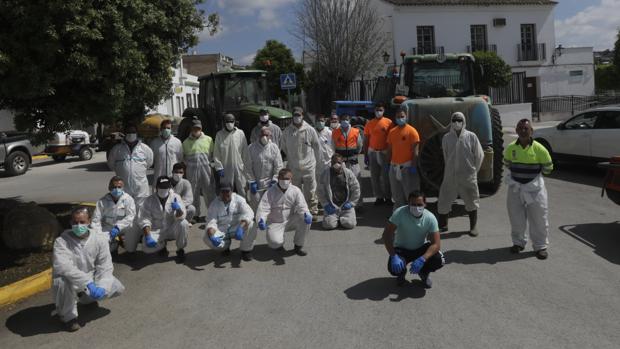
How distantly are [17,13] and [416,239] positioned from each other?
5034 mm

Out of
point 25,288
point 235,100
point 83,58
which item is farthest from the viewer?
point 235,100

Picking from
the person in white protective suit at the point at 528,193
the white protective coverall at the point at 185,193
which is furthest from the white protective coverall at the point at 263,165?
the person in white protective suit at the point at 528,193

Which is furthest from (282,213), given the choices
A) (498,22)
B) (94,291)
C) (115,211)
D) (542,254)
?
(498,22)

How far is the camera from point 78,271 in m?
5.11

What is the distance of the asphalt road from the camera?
462 centimetres

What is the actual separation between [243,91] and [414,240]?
942 centimetres

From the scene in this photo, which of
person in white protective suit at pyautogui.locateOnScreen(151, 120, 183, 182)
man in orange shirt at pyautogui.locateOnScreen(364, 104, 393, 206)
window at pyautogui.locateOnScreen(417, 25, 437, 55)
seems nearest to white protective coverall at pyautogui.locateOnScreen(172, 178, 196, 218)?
person in white protective suit at pyautogui.locateOnScreen(151, 120, 183, 182)

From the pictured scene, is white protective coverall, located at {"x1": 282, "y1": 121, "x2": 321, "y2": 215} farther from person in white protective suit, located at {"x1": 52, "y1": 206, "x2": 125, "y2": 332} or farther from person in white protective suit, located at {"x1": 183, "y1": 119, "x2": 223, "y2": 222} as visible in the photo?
person in white protective suit, located at {"x1": 52, "y1": 206, "x2": 125, "y2": 332}

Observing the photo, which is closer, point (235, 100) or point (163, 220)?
point (163, 220)

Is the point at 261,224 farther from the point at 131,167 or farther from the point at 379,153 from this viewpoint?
the point at 379,153

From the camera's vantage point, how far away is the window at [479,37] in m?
34.9

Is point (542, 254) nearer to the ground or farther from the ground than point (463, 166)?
nearer to the ground

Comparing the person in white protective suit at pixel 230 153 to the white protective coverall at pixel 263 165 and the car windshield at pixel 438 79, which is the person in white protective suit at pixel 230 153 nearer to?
the white protective coverall at pixel 263 165

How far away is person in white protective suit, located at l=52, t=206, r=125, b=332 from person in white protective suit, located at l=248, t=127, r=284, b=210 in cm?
364
